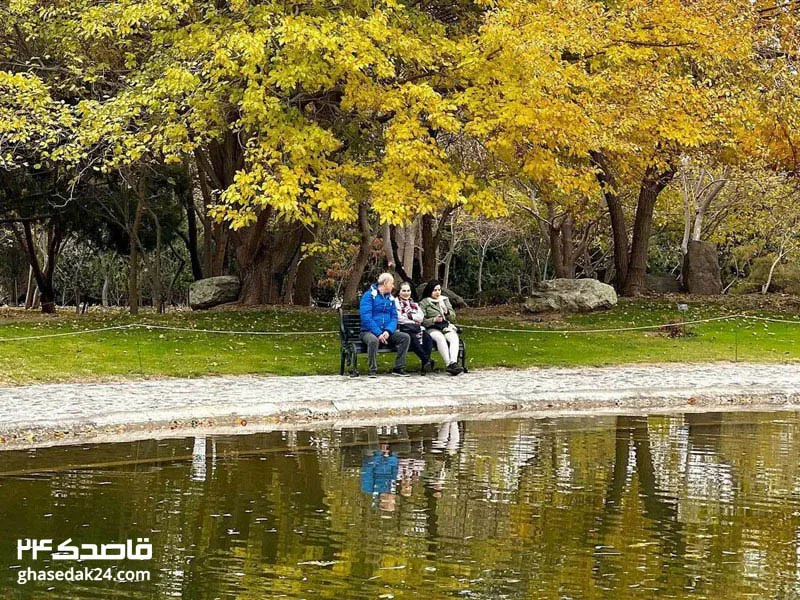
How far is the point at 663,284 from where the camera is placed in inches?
1495

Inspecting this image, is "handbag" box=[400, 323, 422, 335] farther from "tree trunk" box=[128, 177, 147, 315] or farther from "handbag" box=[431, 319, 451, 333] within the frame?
"tree trunk" box=[128, 177, 147, 315]

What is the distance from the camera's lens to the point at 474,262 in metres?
56.3

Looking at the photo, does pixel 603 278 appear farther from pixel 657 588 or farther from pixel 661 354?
pixel 657 588

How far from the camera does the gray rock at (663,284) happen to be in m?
37.5

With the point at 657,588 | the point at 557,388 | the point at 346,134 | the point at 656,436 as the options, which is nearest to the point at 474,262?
the point at 346,134

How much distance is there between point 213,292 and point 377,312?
13.5 meters

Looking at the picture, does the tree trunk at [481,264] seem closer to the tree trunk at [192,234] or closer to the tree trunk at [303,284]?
the tree trunk at [192,234]

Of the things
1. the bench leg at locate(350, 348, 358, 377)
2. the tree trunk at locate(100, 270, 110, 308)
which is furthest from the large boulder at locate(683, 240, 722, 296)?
the tree trunk at locate(100, 270, 110, 308)

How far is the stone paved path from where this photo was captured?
12.3m

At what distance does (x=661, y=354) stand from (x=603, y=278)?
37.1m

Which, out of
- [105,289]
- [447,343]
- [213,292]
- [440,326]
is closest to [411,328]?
[440,326]

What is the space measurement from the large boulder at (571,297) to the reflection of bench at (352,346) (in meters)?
10.4

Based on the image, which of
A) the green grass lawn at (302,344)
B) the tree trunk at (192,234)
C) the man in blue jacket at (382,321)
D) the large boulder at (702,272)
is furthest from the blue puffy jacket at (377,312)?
the large boulder at (702,272)

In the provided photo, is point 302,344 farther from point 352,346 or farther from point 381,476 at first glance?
point 381,476
